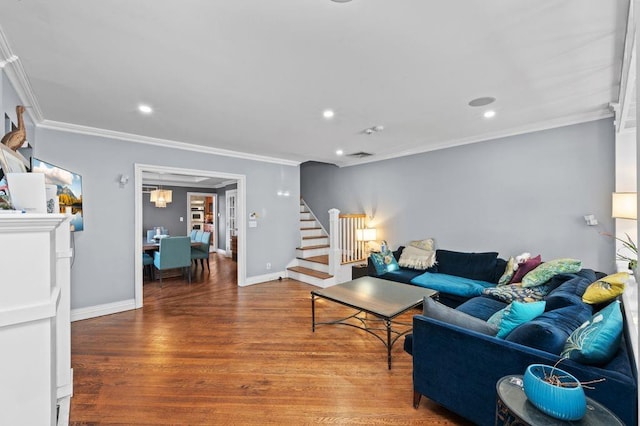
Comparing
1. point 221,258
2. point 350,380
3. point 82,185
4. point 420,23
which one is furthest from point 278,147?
point 221,258

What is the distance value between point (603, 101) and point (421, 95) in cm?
197

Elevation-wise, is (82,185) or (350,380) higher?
(82,185)

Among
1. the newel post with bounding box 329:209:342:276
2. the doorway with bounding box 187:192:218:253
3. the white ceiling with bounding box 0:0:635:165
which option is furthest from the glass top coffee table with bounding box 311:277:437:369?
the doorway with bounding box 187:192:218:253

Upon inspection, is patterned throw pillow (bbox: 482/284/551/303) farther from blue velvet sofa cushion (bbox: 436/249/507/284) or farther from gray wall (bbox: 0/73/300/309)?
gray wall (bbox: 0/73/300/309)

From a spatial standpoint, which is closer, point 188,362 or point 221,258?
point 188,362

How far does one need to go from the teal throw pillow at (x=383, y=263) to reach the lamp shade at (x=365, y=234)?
967 mm

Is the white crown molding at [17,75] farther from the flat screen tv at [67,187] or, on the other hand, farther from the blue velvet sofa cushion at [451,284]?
the blue velvet sofa cushion at [451,284]

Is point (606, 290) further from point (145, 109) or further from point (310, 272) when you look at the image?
point (145, 109)

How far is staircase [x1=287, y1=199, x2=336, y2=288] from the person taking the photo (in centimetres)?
526

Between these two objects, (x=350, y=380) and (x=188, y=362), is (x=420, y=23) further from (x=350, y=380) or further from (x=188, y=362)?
(x=188, y=362)

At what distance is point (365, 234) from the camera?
5.41 m

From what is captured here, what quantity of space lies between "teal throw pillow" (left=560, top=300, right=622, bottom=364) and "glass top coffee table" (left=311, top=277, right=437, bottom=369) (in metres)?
1.24

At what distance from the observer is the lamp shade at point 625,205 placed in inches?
102

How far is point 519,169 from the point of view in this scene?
3877 mm
